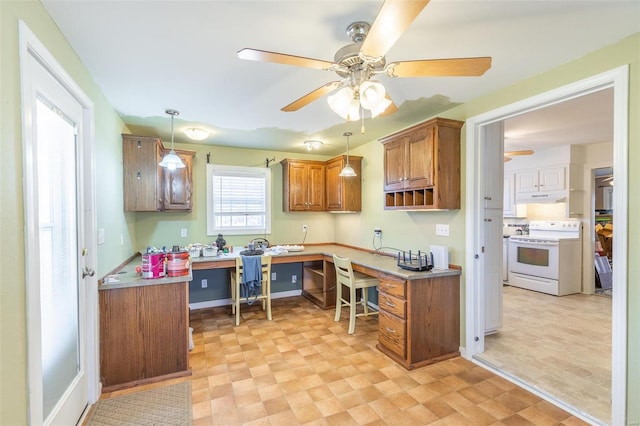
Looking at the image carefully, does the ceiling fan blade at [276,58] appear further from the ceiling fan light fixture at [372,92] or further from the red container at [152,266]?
the red container at [152,266]

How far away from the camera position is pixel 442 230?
3.12 m

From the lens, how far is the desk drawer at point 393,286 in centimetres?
273

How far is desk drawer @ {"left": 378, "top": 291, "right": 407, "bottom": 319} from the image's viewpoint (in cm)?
272

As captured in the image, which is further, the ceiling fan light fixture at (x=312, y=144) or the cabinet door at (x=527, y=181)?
the cabinet door at (x=527, y=181)

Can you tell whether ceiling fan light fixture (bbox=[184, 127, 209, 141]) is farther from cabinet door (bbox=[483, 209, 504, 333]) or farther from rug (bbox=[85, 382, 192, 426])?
cabinet door (bbox=[483, 209, 504, 333])

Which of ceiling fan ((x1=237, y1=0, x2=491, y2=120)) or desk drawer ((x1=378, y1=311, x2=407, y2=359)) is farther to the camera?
desk drawer ((x1=378, y1=311, x2=407, y2=359))

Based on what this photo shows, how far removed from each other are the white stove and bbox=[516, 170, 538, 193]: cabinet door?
26.3 inches

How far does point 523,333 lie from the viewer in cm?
340

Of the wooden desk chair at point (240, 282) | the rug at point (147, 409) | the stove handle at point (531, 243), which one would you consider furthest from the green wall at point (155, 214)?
the stove handle at point (531, 243)

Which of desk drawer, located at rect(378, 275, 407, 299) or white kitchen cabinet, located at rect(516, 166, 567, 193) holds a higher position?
white kitchen cabinet, located at rect(516, 166, 567, 193)

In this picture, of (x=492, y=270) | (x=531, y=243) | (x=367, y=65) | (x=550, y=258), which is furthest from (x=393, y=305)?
(x=531, y=243)

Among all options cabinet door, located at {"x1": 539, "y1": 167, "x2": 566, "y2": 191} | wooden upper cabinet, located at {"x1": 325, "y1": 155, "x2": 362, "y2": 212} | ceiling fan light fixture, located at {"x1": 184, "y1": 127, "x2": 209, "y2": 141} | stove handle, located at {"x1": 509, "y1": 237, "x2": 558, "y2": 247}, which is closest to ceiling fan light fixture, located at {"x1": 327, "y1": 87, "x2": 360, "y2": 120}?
ceiling fan light fixture, located at {"x1": 184, "y1": 127, "x2": 209, "y2": 141}

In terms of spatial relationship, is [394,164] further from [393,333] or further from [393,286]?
[393,333]

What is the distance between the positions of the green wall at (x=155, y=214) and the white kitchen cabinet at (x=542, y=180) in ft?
11.2
